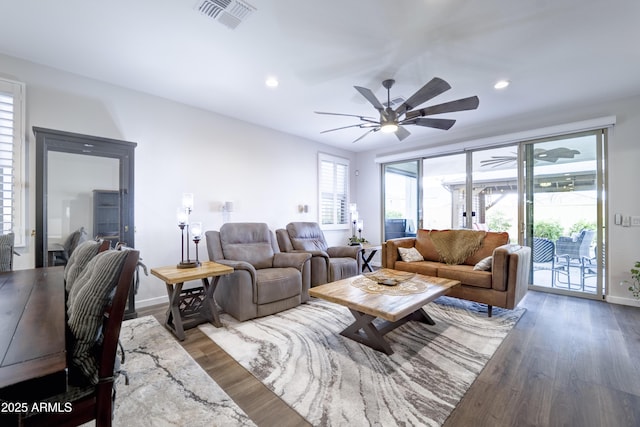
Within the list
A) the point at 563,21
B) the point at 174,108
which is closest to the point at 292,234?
the point at 174,108

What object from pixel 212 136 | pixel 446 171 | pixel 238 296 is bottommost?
pixel 238 296

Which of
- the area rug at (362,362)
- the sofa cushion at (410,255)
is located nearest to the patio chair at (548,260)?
the area rug at (362,362)

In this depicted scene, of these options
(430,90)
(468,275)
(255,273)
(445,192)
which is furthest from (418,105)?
Result: (445,192)

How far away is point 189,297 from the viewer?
2912 millimetres

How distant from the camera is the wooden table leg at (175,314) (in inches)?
97.7

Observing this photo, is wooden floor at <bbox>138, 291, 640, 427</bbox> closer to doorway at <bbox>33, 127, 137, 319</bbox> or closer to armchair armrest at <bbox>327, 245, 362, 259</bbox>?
doorway at <bbox>33, 127, 137, 319</bbox>

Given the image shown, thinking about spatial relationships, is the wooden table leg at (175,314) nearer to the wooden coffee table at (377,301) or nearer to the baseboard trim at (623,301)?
the wooden coffee table at (377,301)

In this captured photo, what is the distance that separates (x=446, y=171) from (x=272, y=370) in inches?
180

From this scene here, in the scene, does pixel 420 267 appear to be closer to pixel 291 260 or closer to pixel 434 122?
pixel 291 260

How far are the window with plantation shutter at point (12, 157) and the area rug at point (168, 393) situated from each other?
162 cm

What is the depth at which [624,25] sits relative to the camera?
2121 mm

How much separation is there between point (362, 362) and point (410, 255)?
7.11ft

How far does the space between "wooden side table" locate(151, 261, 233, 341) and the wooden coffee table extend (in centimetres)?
109

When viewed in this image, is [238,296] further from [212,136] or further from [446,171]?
[446,171]
